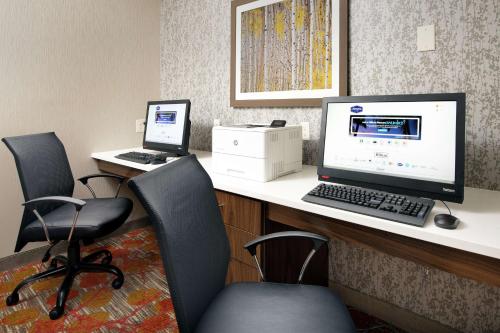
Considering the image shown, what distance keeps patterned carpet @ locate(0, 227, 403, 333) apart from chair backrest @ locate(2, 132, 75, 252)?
371 millimetres

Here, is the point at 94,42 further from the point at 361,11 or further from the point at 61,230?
the point at 361,11

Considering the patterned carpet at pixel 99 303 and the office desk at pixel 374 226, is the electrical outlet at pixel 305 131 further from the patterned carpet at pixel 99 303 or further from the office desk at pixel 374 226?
the patterned carpet at pixel 99 303

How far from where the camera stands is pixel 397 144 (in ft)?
A: 4.37

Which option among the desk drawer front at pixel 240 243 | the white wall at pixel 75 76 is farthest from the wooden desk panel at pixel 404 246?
the white wall at pixel 75 76

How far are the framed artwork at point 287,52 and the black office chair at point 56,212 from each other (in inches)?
47.0

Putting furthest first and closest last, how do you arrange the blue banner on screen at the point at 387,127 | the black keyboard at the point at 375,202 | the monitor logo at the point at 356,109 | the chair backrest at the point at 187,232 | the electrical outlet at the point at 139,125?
1. the electrical outlet at the point at 139,125
2. the monitor logo at the point at 356,109
3. the blue banner on screen at the point at 387,127
4. the black keyboard at the point at 375,202
5. the chair backrest at the point at 187,232

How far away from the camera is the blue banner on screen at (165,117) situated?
2439mm

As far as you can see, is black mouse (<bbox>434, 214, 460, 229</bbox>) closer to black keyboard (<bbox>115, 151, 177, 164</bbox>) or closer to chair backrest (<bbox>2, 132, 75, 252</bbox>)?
black keyboard (<bbox>115, 151, 177, 164</bbox>)

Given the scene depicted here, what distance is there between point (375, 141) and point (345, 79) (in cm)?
55

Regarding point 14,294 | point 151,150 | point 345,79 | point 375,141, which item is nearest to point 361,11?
point 345,79

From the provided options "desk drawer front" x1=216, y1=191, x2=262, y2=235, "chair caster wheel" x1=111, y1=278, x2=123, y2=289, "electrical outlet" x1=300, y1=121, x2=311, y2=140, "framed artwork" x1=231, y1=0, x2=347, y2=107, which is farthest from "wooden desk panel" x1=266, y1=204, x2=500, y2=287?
"chair caster wheel" x1=111, y1=278, x2=123, y2=289

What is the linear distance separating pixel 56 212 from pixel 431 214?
2.03 meters

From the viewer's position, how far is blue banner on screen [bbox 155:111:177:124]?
8.00 ft

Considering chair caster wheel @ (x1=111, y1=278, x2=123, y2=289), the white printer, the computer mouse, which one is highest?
the white printer
